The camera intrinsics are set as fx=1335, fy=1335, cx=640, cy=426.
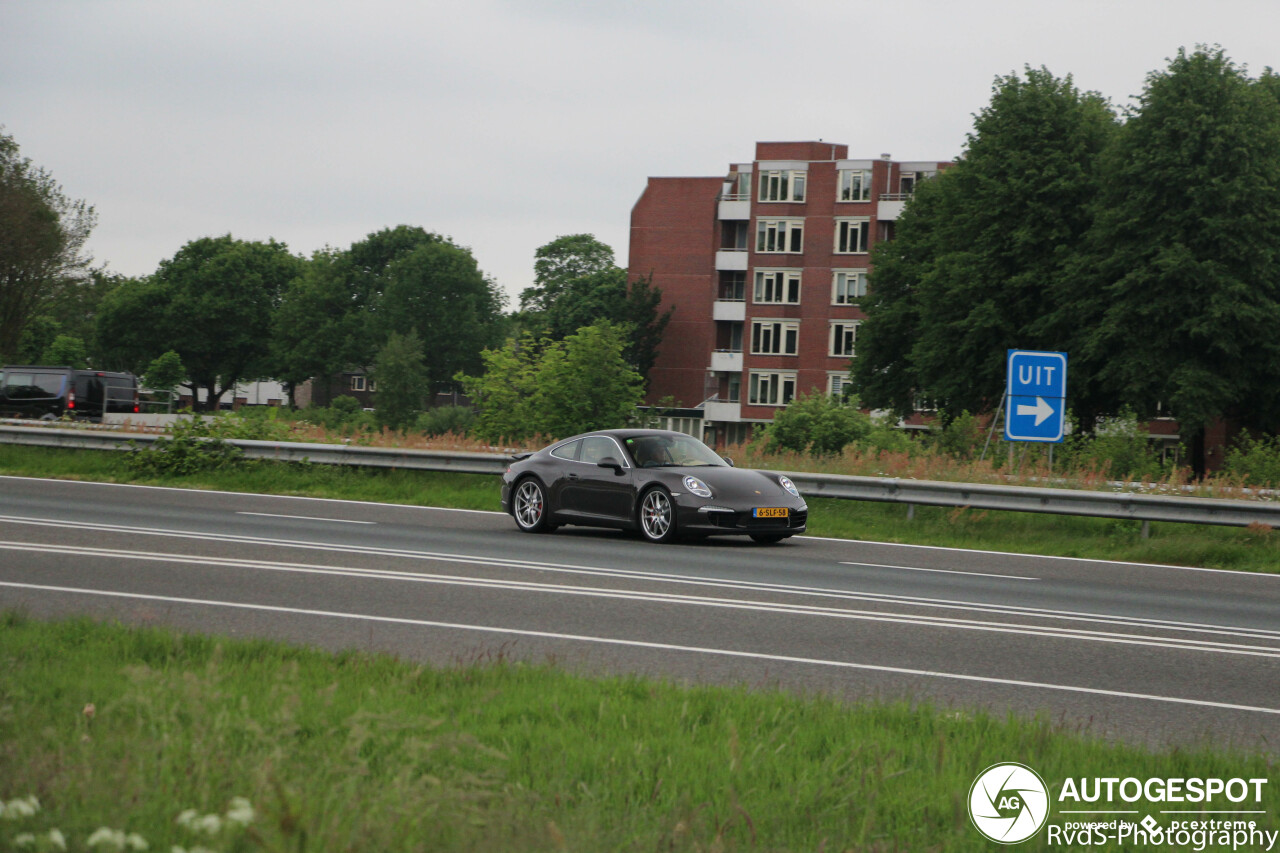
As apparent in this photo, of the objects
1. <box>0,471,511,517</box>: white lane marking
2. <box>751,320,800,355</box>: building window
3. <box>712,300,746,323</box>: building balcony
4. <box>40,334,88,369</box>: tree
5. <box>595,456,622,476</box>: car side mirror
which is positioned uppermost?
<box>712,300,746,323</box>: building balcony

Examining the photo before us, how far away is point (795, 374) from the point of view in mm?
80688

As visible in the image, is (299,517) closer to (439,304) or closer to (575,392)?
(575,392)

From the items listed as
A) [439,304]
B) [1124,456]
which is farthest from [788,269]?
[1124,456]

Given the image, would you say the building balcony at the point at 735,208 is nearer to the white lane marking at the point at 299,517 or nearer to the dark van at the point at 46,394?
the dark van at the point at 46,394

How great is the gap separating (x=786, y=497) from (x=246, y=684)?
10.9 metres

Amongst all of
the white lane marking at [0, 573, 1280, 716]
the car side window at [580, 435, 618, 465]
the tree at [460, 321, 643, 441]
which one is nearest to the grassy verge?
the white lane marking at [0, 573, 1280, 716]

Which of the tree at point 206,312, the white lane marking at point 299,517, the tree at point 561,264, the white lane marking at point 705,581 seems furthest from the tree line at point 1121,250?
the tree at point 206,312

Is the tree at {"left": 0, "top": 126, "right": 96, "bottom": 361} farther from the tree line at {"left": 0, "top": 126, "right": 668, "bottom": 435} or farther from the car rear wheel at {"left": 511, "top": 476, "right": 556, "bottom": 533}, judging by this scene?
the car rear wheel at {"left": 511, "top": 476, "right": 556, "bottom": 533}

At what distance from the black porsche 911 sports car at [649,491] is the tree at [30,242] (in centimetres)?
4519

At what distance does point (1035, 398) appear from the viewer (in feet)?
67.6

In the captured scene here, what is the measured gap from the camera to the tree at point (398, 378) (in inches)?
3607

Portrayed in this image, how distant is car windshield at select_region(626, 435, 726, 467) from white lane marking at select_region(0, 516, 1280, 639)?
3570 mm

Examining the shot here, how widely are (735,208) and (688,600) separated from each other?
245 feet

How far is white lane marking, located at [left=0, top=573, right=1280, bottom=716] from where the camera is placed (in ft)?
24.1
